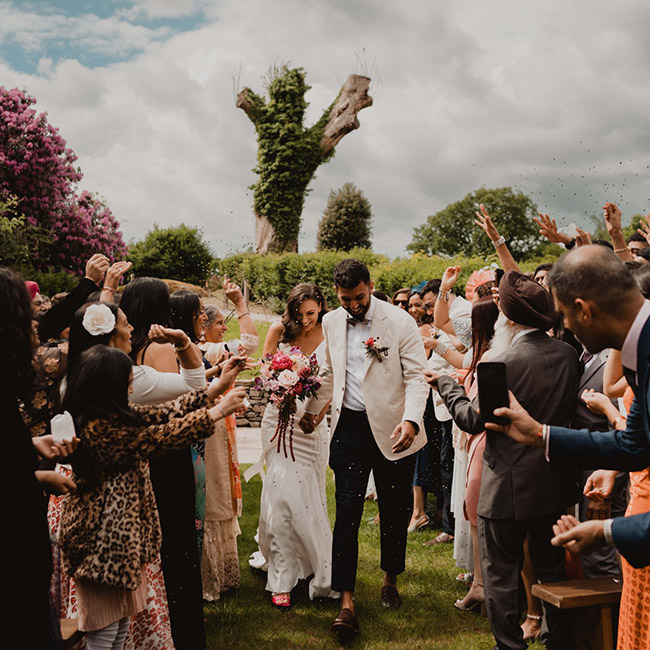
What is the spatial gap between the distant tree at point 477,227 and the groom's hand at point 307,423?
215ft

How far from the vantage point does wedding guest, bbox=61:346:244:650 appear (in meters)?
3.01

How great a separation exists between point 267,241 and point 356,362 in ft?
77.9

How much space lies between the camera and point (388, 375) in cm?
477

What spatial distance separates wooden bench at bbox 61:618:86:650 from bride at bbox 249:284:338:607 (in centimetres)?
202

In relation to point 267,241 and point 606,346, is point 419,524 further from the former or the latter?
point 267,241

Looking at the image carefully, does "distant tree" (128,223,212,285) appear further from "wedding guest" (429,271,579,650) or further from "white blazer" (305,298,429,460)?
"wedding guest" (429,271,579,650)

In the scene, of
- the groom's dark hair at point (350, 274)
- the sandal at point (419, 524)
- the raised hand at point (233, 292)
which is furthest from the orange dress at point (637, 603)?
the sandal at point (419, 524)

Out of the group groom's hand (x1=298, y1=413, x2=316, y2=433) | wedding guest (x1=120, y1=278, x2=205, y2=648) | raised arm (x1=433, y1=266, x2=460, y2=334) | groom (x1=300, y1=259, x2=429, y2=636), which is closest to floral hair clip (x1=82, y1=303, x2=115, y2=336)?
wedding guest (x1=120, y1=278, x2=205, y2=648)

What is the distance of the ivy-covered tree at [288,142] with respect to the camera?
27.6m

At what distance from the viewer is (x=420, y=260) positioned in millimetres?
18359

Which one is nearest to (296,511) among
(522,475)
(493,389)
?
(522,475)

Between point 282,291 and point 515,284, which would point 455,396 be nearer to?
point 515,284

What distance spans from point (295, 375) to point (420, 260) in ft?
46.4

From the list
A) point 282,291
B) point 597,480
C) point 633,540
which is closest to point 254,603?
point 597,480
